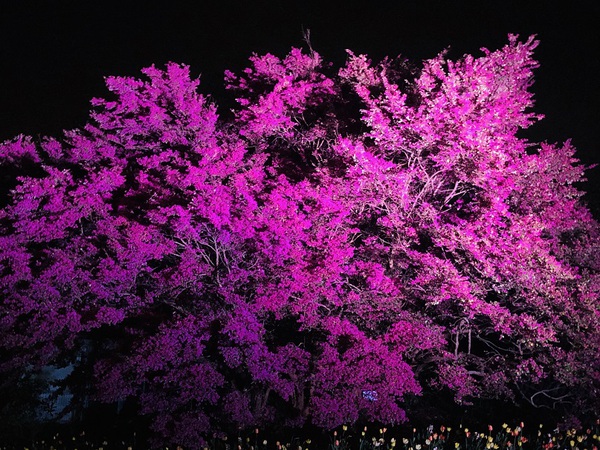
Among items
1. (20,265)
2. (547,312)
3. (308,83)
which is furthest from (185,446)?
(308,83)

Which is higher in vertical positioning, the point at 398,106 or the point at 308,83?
the point at 308,83

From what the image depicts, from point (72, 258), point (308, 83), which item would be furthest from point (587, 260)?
point (72, 258)

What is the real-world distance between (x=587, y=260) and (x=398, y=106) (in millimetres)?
5061

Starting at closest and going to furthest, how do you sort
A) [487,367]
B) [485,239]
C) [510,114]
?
[485,239] < [510,114] < [487,367]

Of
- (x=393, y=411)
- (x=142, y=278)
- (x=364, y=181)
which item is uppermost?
(x=364, y=181)

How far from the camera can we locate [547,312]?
28.4ft

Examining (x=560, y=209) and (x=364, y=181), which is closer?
(x=364, y=181)

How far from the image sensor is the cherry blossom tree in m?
8.32

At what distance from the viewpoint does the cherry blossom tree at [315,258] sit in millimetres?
8320

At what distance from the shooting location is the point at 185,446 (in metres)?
8.31

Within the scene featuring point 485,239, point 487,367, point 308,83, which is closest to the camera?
point 485,239

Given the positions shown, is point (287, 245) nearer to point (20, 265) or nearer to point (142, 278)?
point (142, 278)

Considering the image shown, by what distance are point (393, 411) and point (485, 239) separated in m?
3.25

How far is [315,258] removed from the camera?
8641mm
